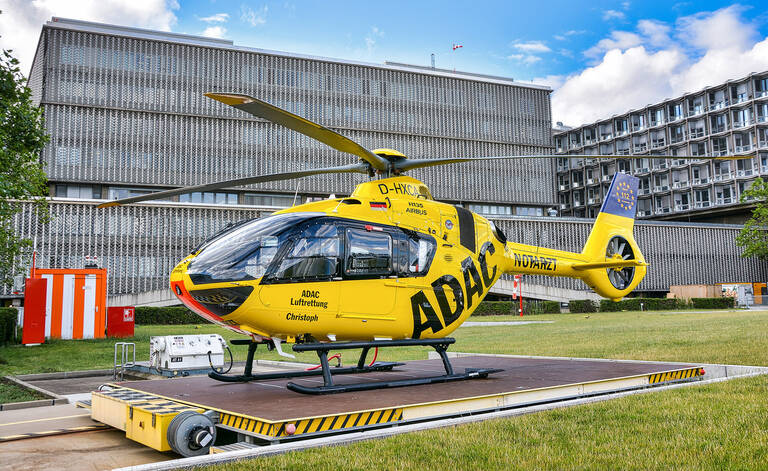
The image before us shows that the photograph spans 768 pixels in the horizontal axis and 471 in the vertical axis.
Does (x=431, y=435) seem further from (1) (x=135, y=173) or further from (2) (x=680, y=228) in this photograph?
(2) (x=680, y=228)

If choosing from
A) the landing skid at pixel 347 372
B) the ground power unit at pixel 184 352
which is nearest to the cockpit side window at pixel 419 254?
the landing skid at pixel 347 372

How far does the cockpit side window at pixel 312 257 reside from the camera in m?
7.93

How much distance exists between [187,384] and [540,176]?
65.1 m

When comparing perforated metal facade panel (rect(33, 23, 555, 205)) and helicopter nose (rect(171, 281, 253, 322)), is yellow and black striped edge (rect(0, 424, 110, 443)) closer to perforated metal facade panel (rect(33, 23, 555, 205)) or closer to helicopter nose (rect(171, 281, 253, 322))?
helicopter nose (rect(171, 281, 253, 322))

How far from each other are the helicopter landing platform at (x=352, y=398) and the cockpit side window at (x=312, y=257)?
5.24 ft

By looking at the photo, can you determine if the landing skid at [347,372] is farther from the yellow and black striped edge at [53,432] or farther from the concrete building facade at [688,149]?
the concrete building facade at [688,149]

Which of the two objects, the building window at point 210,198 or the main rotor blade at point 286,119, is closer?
the main rotor blade at point 286,119

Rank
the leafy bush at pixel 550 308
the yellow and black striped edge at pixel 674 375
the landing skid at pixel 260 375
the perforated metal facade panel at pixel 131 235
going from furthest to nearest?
the leafy bush at pixel 550 308 → the perforated metal facade panel at pixel 131 235 → the yellow and black striped edge at pixel 674 375 → the landing skid at pixel 260 375

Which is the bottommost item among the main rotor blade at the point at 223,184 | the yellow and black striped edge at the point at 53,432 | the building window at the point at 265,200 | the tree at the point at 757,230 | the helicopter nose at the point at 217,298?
the yellow and black striped edge at the point at 53,432

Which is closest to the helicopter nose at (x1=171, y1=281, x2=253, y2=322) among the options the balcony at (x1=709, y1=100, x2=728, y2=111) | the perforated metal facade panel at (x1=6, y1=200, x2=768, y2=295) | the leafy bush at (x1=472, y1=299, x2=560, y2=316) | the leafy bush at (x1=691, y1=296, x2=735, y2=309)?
the perforated metal facade panel at (x1=6, y1=200, x2=768, y2=295)

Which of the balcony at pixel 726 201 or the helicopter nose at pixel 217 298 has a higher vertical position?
the balcony at pixel 726 201

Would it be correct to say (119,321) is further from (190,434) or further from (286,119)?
(286,119)

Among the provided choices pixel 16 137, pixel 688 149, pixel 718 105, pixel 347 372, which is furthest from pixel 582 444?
pixel 718 105

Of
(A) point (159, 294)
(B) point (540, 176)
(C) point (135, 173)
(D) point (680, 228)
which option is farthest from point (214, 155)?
(D) point (680, 228)
